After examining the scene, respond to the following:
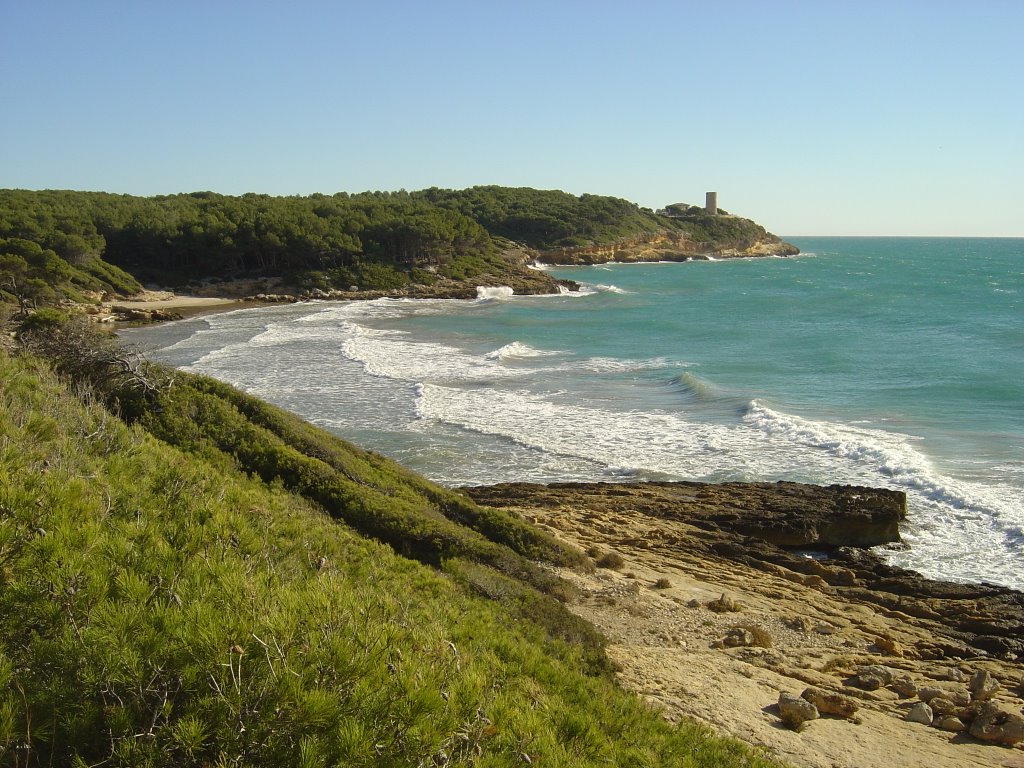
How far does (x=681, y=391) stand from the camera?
2706 centimetres

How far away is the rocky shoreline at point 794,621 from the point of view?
7.59 metres

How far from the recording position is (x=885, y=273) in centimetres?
9362

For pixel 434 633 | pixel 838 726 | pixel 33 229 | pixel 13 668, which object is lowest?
pixel 838 726

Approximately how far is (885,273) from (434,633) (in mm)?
100305

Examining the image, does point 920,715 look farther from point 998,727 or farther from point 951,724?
point 998,727

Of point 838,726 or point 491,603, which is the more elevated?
point 491,603

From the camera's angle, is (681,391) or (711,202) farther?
(711,202)

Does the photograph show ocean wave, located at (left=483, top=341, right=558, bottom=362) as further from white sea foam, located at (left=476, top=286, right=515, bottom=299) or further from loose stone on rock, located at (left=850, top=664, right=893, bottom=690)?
white sea foam, located at (left=476, top=286, right=515, bottom=299)

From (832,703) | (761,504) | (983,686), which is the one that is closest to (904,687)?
(983,686)

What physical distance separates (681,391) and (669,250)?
93745 millimetres

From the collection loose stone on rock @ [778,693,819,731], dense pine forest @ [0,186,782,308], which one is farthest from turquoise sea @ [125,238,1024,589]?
dense pine forest @ [0,186,782,308]

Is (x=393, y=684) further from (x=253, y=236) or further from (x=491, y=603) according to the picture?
(x=253, y=236)

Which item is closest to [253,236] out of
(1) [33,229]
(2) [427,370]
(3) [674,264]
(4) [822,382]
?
(1) [33,229]

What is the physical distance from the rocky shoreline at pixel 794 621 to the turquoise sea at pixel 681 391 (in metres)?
1.44
